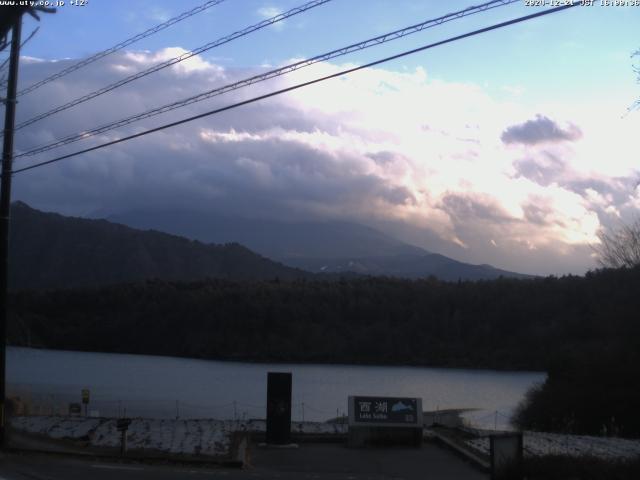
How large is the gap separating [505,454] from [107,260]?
177655 mm

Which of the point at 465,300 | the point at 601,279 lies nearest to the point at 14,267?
the point at 465,300

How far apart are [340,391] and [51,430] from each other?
1389 inches

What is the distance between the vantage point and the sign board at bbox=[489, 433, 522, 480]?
15.3 metres

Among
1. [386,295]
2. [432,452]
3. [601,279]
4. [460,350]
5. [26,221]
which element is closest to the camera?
[432,452]

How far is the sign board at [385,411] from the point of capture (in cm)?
2170

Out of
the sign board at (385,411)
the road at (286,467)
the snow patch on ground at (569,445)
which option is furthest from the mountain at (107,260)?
the road at (286,467)

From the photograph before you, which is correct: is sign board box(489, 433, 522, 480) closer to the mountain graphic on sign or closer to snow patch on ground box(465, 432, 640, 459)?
snow patch on ground box(465, 432, 640, 459)

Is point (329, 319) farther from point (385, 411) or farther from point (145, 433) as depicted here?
point (385, 411)

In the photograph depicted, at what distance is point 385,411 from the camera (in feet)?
72.0

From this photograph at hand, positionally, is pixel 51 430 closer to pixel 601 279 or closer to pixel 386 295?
pixel 601 279

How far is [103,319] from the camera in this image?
119 meters

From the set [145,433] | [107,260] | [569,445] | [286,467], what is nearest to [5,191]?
[145,433]

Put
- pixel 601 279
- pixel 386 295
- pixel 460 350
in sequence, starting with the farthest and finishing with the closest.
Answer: pixel 386 295 → pixel 460 350 → pixel 601 279

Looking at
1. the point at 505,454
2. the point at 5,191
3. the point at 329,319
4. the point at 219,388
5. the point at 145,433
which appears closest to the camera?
the point at 505,454
